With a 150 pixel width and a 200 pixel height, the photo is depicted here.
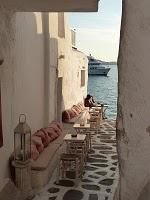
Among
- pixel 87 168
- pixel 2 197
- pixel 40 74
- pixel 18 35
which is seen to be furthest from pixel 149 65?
pixel 40 74

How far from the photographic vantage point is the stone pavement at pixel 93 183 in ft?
27.0

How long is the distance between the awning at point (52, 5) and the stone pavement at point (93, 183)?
13.5 feet

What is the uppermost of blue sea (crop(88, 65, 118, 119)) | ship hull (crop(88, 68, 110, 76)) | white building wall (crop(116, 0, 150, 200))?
ship hull (crop(88, 68, 110, 76))

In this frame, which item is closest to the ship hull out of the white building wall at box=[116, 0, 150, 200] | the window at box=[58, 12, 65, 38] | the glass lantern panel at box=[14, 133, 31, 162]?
the window at box=[58, 12, 65, 38]

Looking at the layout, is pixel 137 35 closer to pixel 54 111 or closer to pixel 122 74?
pixel 122 74

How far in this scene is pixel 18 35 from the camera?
29.5 feet

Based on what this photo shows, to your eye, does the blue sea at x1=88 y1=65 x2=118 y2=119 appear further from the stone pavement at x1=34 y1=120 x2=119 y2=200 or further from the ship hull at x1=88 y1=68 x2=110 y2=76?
the stone pavement at x1=34 y1=120 x2=119 y2=200

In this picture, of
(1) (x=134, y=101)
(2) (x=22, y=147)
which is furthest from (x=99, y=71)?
(1) (x=134, y=101)

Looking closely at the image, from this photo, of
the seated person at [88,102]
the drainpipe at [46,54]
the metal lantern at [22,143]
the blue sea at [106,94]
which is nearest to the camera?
the metal lantern at [22,143]

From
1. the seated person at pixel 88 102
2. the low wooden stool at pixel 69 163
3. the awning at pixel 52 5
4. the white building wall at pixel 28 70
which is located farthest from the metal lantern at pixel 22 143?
the seated person at pixel 88 102

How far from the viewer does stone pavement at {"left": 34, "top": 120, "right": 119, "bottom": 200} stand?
823 centimetres

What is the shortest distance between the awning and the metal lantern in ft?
7.88

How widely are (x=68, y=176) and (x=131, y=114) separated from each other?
8.55 meters

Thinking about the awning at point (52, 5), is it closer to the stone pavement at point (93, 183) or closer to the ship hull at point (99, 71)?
the stone pavement at point (93, 183)
